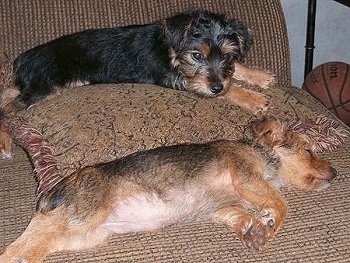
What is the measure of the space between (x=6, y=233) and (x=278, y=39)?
1.97 meters

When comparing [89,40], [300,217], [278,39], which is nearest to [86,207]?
[300,217]

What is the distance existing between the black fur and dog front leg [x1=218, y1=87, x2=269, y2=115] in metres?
0.09

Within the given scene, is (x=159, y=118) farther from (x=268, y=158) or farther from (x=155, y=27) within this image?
(x=155, y=27)

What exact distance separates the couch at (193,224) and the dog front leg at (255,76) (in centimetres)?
13

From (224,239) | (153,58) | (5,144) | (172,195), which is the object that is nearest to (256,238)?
(224,239)

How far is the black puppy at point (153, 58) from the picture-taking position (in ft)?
9.98

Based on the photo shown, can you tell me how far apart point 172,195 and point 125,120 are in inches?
14.8

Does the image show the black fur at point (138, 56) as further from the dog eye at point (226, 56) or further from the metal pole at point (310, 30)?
the metal pole at point (310, 30)

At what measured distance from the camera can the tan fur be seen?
2.22m

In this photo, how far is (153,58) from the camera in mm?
3172

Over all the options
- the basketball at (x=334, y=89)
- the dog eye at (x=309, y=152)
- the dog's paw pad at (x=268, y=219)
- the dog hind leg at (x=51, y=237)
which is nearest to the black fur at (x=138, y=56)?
the dog eye at (x=309, y=152)

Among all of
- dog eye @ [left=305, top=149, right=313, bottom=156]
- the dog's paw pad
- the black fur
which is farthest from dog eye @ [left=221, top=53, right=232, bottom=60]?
the dog's paw pad

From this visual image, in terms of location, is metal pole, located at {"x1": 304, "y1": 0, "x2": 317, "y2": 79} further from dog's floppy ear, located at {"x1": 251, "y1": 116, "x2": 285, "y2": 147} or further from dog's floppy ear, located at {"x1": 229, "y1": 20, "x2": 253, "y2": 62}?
dog's floppy ear, located at {"x1": 251, "y1": 116, "x2": 285, "y2": 147}

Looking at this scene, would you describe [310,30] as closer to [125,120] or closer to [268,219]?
[125,120]
